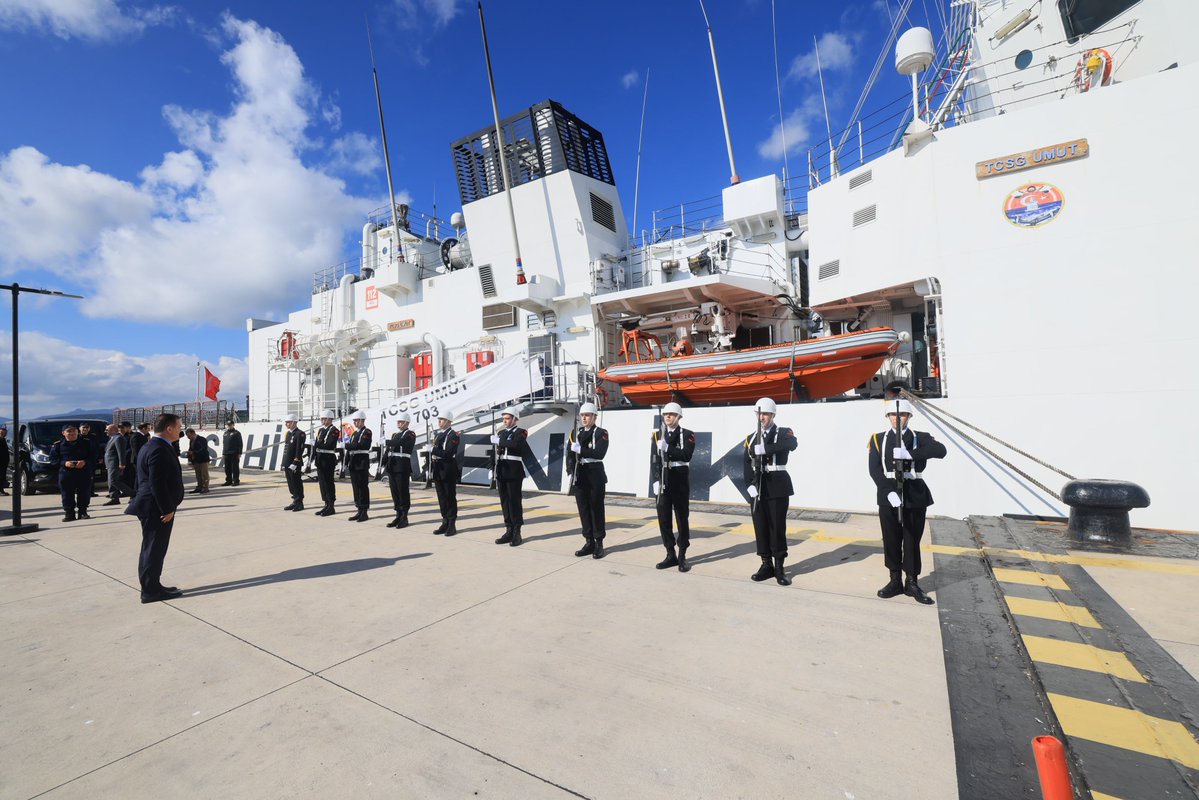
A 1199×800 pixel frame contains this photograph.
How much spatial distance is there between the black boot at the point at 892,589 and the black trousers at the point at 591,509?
267 cm

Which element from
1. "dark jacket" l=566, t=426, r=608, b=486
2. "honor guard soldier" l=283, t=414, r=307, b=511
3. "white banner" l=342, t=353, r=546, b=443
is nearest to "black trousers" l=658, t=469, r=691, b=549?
"dark jacket" l=566, t=426, r=608, b=486

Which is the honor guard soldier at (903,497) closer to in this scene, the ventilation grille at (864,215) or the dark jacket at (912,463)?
the dark jacket at (912,463)

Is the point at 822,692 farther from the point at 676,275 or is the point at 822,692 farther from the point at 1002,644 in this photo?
the point at 676,275

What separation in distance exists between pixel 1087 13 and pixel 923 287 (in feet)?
15.4

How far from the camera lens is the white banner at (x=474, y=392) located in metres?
10.6

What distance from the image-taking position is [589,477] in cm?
586

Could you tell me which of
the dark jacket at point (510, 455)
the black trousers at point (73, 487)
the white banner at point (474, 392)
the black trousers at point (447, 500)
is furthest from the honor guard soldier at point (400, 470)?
the black trousers at point (73, 487)

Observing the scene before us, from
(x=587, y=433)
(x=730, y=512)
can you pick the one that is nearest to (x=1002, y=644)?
(x=587, y=433)

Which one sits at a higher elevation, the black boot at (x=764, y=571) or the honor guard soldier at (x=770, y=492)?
the honor guard soldier at (x=770, y=492)

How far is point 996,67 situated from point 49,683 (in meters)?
13.7

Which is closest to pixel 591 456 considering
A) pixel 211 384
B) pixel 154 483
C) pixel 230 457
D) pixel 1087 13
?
pixel 154 483

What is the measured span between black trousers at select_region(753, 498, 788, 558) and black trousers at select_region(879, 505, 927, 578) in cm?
77

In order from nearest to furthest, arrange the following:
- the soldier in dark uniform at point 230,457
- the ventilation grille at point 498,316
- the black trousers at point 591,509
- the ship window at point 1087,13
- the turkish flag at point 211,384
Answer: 1. the black trousers at point 591,509
2. the ship window at point 1087,13
3. the soldier in dark uniform at point 230,457
4. the ventilation grille at point 498,316
5. the turkish flag at point 211,384

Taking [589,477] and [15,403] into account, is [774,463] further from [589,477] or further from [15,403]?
[15,403]
